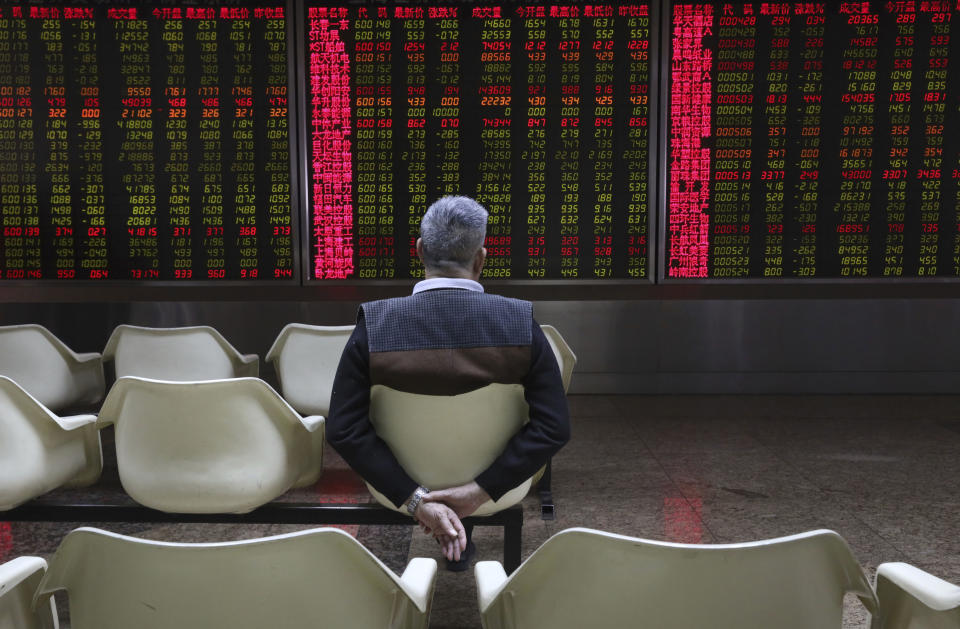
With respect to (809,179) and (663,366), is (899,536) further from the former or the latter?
(809,179)

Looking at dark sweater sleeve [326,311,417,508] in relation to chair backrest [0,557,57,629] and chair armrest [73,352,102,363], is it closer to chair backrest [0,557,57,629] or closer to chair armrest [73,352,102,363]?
chair backrest [0,557,57,629]

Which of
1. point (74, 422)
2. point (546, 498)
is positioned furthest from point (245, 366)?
point (546, 498)

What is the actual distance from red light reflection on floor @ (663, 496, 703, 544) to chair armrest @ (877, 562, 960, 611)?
5.30 feet

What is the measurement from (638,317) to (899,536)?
8.74ft

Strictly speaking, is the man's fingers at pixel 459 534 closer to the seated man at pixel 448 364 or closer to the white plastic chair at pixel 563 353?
the seated man at pixel 448 364

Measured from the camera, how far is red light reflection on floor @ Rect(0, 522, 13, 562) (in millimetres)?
2480

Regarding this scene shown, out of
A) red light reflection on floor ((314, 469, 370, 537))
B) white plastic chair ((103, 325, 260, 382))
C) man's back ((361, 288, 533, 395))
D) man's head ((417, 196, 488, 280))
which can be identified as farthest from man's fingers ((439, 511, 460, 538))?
white plastic chair ((103, 325, 260, 382))

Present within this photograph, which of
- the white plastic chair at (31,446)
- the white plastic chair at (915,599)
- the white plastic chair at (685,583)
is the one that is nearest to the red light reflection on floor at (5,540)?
the white plastic chair at (31,446)

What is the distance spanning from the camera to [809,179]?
499cm

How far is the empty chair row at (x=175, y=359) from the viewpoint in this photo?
3.21m

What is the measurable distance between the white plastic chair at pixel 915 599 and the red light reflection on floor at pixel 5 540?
2.59 meters

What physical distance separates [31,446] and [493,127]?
3.68 meters

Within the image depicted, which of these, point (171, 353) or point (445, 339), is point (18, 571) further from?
point (171, 353)

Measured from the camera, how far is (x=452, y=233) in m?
1.69
